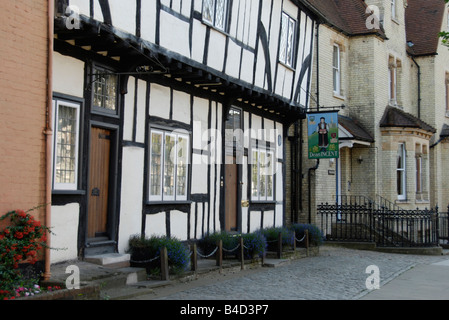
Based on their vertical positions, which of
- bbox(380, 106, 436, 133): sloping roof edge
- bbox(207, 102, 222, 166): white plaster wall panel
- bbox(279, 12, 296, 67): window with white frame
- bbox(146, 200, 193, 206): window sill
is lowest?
bbox(146, 200, 193, 206): window sill

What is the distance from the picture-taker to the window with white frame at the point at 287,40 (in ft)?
54.3

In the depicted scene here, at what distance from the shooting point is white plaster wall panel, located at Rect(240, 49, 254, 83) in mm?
14328

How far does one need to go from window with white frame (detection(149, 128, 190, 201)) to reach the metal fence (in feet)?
25.7

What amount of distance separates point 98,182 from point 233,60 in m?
5.25

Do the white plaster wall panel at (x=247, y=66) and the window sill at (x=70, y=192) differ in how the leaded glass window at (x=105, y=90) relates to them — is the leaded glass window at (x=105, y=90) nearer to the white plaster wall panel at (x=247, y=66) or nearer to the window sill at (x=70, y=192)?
the window sill at (x=70, y=192)

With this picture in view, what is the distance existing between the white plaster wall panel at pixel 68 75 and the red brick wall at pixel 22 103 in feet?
2.57

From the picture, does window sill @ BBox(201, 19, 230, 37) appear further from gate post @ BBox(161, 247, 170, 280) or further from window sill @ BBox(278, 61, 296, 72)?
gate post @ BBox(161, 247, 170, 280)

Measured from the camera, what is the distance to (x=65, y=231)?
909 cm

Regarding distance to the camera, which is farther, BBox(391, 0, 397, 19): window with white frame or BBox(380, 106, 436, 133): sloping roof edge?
BBox(391, 0, 397, 19): window with white frame

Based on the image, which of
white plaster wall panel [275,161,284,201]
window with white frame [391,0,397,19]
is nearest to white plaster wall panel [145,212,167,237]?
white plaster wall panel [275,161,284,201]

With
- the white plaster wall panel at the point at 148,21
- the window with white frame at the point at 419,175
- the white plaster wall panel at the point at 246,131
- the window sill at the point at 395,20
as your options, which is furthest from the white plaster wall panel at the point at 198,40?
the window with white frame at the point at 419,175

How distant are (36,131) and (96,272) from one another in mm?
2433
